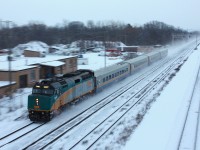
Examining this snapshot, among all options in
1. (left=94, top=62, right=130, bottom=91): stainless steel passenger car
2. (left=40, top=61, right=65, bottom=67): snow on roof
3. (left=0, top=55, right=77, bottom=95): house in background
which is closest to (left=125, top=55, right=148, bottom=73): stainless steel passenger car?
(left=94, top=62, right=130, bottom=91): stainless steel passenger car

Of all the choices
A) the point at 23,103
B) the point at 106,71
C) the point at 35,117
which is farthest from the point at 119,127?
the point at 106,71

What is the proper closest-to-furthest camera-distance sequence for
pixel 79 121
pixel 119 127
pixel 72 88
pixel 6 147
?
pixel 6 147 < pixel 119 127 < pixel 79 121 < pixel 72 88

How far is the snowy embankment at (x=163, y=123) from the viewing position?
19.2 meters

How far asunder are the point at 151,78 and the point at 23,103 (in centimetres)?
2352

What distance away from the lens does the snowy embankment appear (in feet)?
62.9

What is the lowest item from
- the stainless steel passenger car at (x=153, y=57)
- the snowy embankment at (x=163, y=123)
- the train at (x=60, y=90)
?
the snowy embankment at (x=163, y=123)

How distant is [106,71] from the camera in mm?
38781

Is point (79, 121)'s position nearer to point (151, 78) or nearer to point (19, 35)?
point (151, 78)

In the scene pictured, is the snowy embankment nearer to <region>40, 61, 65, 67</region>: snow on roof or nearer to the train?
the train

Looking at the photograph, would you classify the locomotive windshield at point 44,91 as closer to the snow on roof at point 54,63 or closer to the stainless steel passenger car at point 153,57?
the snow on roof at point 54,63

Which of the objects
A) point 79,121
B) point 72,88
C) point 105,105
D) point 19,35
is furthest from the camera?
point 19,35

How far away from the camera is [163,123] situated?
2356cm

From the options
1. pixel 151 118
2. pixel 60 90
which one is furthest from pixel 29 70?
pixel 151 118

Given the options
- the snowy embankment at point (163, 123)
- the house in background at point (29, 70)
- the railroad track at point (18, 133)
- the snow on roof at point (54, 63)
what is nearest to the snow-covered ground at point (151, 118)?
the snowy embankment at point (163, 123)
